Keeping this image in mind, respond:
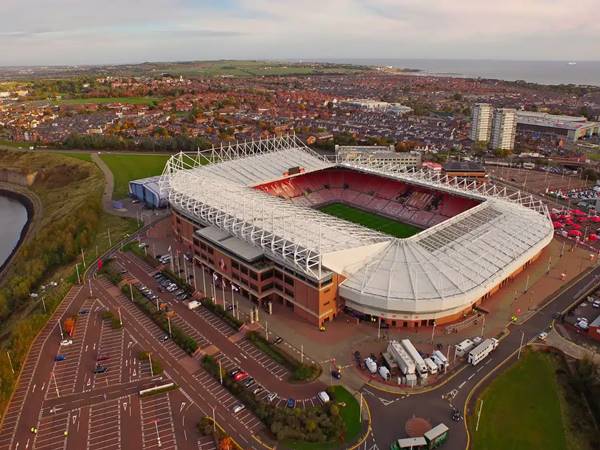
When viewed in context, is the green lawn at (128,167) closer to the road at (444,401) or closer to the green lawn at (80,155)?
the green lawn at (80,155)

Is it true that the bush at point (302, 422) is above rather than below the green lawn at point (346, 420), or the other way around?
above

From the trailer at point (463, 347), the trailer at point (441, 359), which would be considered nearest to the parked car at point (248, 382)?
the trailer at point (441, 359)

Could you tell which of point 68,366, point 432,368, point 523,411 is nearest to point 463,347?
point 432,368

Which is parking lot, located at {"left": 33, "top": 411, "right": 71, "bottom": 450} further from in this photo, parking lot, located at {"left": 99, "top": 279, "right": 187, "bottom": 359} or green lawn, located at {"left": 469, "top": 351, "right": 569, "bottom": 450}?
green lawn, located at {"left": 469, "top": 351, "right": 569, "bottom": 450}

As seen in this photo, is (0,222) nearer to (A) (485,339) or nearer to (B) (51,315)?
(B) (51,315)

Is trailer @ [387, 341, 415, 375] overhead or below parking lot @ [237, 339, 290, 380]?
overhead

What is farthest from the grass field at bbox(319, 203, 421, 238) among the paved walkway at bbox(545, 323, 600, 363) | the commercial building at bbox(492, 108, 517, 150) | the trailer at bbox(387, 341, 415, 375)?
the commercial building at bbox(492, 108, 517, 150)
